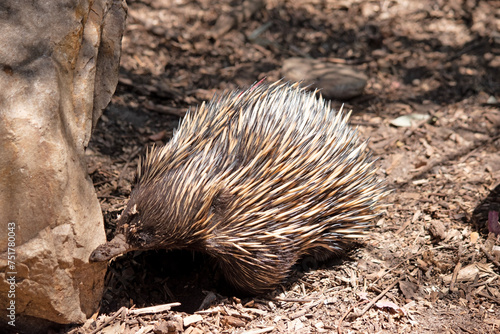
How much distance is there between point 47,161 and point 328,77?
378cm

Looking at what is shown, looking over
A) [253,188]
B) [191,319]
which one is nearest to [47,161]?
[253,188]

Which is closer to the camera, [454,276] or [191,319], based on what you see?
[191,319]

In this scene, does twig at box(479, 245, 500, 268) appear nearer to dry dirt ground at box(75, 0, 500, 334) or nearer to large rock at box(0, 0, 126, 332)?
dry dirt ground at box(75, 0, 500, 334)

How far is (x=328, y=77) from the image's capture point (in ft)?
19.0

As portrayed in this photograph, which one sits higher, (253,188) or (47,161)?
(47,161)

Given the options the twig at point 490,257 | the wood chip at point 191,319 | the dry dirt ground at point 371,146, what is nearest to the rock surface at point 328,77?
the dry dirt ground at point 371,146

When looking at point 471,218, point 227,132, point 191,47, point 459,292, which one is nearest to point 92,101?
point 227,132

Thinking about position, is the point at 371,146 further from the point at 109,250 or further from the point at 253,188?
the point at 109,250

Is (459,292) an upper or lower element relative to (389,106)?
lower

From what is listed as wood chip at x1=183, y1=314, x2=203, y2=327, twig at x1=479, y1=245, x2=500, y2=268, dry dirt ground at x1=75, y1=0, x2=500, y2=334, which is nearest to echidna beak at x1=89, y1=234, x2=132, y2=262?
dry dirt ground at x1=75, y1=0, x2=500, y2=334

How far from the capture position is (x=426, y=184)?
466cm

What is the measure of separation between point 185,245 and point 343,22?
4.86 meters

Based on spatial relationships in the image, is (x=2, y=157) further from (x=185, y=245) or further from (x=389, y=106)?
(x=389, y=106)

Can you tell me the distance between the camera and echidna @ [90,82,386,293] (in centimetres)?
299
